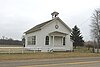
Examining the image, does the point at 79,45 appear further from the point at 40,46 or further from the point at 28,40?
the point at 40,46

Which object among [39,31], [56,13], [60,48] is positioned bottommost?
[60,48]

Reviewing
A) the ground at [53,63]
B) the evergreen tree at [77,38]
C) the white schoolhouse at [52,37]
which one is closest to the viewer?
the ground at [53,63]

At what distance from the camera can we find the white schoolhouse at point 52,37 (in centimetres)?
4419

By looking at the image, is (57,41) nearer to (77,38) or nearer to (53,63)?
(53,63)

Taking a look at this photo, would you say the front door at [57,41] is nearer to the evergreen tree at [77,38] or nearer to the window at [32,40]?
the window at [32,40]

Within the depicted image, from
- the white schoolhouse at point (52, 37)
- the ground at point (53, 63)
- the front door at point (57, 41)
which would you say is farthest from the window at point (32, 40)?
the ground at point (53, 63)

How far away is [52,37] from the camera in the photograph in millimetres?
44844

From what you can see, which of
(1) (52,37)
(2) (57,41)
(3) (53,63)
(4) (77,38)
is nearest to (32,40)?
(1) (52,37)

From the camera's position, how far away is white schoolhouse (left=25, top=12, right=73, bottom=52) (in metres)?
44.2

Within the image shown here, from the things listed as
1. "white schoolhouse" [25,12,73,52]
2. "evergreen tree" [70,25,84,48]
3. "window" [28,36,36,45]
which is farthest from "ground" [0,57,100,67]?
"evergreen tree" [70,25,84,48]

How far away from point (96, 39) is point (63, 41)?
21785 millimetres

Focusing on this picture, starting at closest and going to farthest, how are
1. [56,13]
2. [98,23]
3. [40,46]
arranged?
[40,46], [56,13], [98,23]

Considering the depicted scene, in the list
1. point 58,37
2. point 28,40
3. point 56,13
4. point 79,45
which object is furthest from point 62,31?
point 79,45

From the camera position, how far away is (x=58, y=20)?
45406 mm
